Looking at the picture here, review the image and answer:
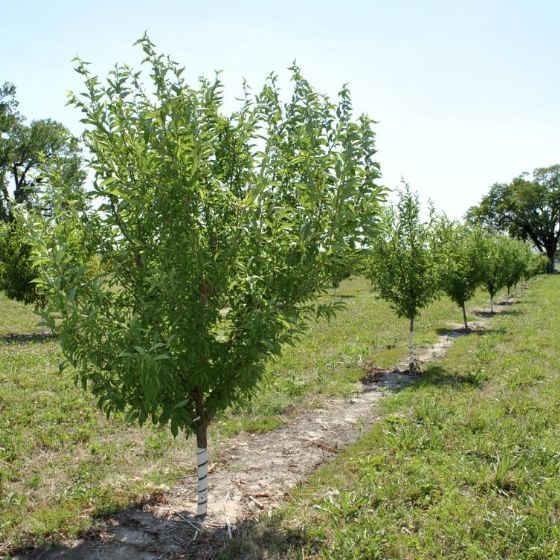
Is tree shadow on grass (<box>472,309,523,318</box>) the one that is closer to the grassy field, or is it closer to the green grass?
the green grass

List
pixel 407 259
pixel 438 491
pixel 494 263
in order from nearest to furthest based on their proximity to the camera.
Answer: pixel 438 491 → pixel 407 259 → pixel 494 263

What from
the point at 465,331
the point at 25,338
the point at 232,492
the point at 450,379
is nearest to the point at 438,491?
the point at 232,492

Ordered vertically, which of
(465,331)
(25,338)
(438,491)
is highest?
(25,338)

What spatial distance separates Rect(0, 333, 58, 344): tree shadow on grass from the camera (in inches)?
767

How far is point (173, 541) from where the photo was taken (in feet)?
19.4

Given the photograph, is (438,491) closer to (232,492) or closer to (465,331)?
(232,492)

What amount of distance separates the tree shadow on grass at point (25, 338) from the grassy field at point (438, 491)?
47.6 ft

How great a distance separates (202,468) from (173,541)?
853 mm

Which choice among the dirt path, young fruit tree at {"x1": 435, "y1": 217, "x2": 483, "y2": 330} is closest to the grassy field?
the dirt path

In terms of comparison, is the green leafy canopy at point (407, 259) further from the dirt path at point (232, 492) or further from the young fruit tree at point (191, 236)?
the young fruit tree at point (191, 236)

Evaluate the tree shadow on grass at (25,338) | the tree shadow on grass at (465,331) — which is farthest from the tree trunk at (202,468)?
the tree shadow on grass at (465,331)

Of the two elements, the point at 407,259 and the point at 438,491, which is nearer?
the point at 438,491

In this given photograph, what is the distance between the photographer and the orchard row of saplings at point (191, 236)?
197 inches

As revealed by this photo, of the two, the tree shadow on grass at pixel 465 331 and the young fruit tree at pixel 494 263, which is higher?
the young fruit tree at pixel 494 263
